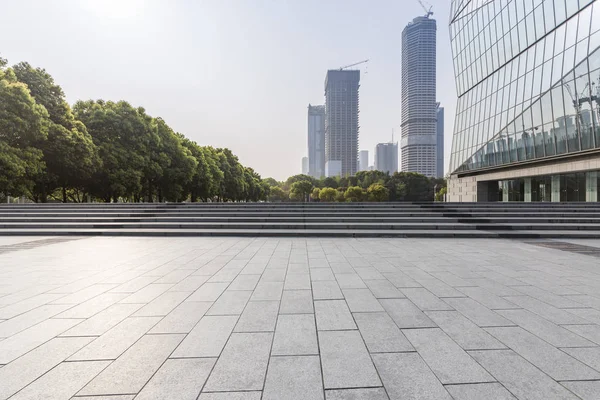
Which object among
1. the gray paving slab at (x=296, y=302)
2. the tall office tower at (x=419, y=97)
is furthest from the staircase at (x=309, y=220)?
the tall office tower at (x=419, y=97)

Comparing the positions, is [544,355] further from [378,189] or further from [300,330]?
[378,189]

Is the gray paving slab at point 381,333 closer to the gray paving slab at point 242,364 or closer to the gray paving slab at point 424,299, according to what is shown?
the gray paving slab at point 424,299

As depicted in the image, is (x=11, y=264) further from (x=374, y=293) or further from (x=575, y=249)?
(x=575, y=249)

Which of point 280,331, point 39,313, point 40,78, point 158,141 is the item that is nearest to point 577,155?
point 280,331

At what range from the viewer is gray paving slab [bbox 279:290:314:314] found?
4.22 m

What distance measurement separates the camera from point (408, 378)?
260cm

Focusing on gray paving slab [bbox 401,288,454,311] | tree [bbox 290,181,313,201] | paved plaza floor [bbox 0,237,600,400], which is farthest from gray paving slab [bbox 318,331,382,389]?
tree [bbox 290,181,313,201]

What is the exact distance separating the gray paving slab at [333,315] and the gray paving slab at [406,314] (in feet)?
2.00

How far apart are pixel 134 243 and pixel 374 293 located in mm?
9028

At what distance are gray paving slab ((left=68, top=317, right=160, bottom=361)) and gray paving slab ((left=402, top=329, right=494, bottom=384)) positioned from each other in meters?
3.19

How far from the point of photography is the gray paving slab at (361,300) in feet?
14.1

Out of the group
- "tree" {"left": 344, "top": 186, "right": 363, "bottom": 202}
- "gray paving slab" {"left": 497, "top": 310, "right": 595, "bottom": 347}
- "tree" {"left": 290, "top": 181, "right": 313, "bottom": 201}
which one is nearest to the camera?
"gray paving slab" {"left": 497, "top": 310, "right": 595, "bottom": 347}

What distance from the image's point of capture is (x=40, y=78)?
24.3 metres

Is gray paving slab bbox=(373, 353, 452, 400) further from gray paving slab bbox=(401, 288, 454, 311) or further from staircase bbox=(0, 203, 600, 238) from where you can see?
staircase bbox=(0, 203, 600, 238)
